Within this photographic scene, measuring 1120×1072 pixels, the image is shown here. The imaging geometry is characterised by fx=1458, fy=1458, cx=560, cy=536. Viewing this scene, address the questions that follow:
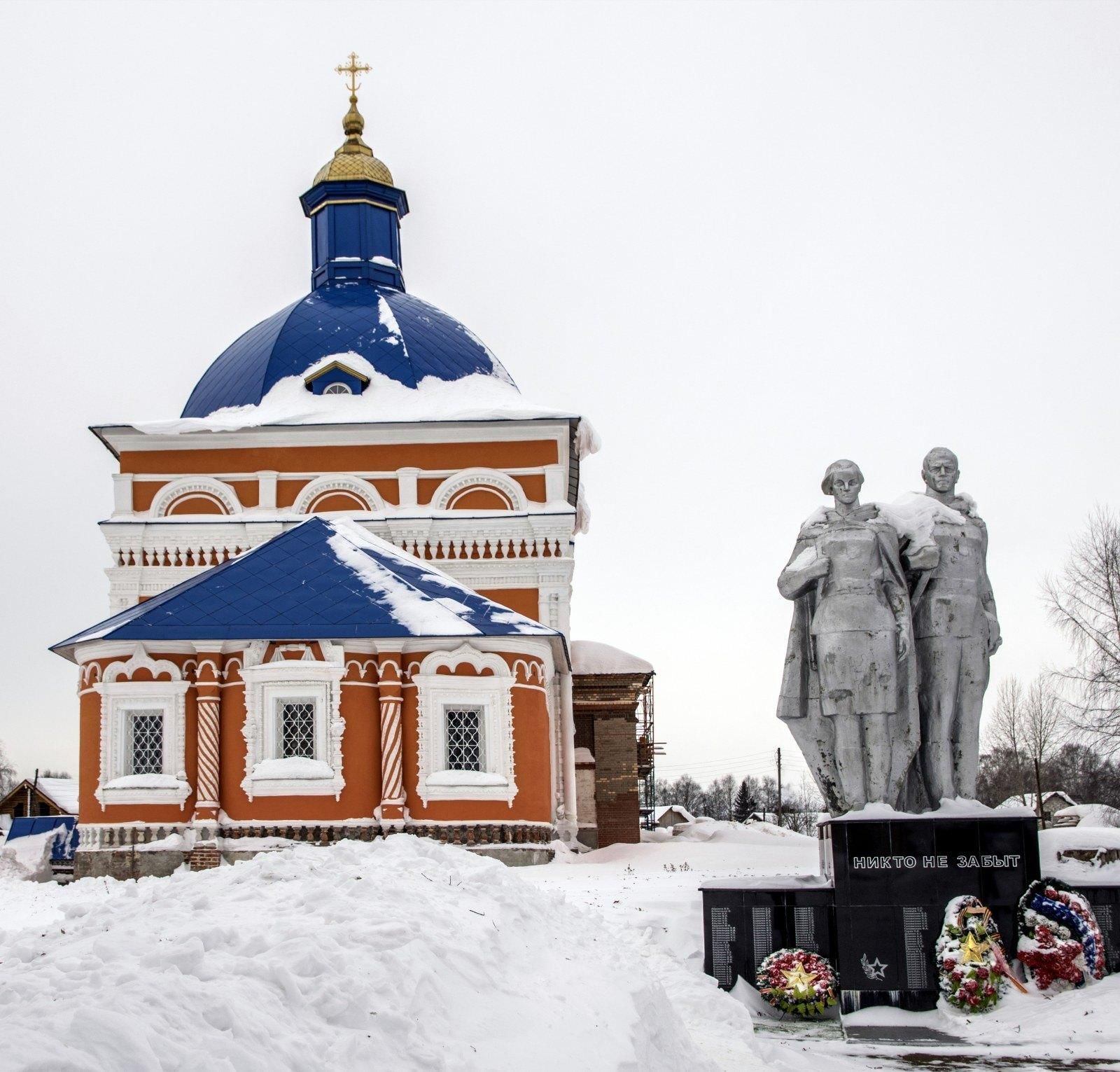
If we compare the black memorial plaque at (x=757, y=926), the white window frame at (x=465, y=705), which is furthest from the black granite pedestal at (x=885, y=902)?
the white window frame at (x=465, y=705)

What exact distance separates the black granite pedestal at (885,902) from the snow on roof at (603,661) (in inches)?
614

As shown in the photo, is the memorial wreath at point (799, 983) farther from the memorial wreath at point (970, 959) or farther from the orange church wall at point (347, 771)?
the orange church wall at point (347, 771)

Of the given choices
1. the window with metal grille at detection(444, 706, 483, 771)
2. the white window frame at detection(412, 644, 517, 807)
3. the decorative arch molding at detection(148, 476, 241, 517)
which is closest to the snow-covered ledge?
the white window frame at detection(412, 644, 517, 807)

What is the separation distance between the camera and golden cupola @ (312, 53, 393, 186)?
27734mm

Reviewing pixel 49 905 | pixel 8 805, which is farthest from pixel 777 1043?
pixel 8 805

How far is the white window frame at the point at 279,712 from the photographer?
18.3m

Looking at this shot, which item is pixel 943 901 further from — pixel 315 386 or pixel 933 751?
pixel 315 386

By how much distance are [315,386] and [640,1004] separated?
18055 millimetres

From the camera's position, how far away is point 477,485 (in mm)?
22922

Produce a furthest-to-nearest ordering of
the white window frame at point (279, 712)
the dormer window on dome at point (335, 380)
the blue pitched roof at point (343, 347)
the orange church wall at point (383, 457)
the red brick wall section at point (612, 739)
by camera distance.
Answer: the red brick wall section at point (612, 739) < the blue pitched roof at point (343, 347) < the dormer window on dome at point (335, 380) < the orange church wall at point (383, 457) < the white window frame at point (279, 712)

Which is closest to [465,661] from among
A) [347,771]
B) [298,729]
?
[347,771]

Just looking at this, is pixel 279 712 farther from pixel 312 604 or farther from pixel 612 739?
pixel 612 739

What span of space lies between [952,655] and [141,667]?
39.1 ft

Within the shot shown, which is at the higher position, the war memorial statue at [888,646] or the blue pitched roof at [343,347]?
the blue pitched roof at [343,347]
